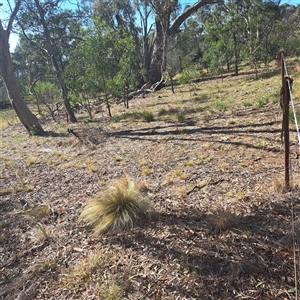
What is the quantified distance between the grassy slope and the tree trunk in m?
3.77

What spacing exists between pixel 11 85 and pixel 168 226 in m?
8.37

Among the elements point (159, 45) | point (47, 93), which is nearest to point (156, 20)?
point (159, 45)

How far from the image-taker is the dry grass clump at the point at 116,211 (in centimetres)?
270

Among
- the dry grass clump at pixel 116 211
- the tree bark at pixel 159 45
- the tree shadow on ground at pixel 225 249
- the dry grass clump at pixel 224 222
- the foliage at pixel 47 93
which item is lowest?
the tree shadow on ground at pixel 225 249

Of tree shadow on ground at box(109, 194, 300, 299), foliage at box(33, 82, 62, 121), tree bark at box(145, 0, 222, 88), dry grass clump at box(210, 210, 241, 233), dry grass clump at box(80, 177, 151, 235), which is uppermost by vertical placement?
tree bark at box(145, 0, 222, 88)

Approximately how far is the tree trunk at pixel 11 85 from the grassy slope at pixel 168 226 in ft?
12.4

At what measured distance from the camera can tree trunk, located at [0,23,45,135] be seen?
8047mm

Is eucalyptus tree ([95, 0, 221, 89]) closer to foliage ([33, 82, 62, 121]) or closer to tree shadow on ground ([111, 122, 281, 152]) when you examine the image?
foliage ([33, 82, 62, 121])

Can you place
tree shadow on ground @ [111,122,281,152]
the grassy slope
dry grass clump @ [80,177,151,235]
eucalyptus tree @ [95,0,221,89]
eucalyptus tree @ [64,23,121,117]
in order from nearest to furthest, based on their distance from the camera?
1. the grassy slope
2. dry grass clump @ [80,177,151,235]
3. tree shadow on ground @ [111,122,281,152]
4. eucalyptus tree @ [64,23,121,117]
5. eucalyptus tree @ [95,0,221,89]

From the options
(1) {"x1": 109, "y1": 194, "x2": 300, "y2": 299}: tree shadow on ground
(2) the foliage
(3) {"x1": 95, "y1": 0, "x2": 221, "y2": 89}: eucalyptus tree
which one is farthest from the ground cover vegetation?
(3) {"x1": 95, "y1": 0, "x2": 221, "y2": 89}: eucalyptus tree

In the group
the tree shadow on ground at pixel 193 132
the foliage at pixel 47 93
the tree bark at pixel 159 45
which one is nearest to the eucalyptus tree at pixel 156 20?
the tree bark at pixel 159 45

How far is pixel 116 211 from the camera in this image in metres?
2.78

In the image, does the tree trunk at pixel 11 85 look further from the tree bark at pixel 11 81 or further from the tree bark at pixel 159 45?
the tree bark at pixel 159 45

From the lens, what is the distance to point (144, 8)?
64.8ft
